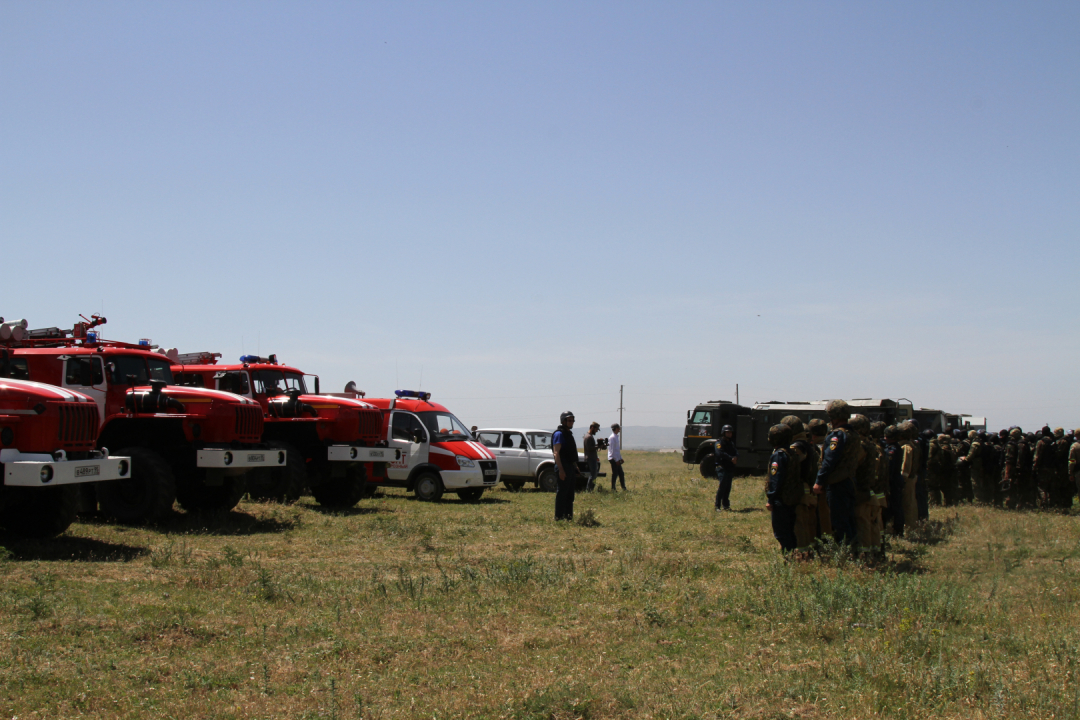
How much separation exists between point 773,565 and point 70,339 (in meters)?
10.4

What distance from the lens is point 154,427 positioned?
12.2m

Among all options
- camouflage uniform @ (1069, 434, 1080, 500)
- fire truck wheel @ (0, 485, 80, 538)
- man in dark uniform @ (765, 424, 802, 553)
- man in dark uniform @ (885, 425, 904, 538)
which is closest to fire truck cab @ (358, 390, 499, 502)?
fire truck wheel @ (0, 485, 80, 538)

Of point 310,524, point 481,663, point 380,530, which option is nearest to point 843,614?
point 481,663

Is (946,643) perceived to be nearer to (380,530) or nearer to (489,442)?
(380,530)

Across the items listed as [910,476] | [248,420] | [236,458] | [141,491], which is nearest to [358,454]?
[248,420]

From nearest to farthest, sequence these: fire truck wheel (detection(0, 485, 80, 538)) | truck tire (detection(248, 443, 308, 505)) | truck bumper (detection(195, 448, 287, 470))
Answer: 1. fire truck wheel (detection(0, 485, 80, 538))
2. truck bumper (detection(195, 448, 287, 470))
3. truck tire (detection(248, 443, 308, 505))

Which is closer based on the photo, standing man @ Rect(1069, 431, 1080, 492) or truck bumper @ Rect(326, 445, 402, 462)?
standing man @ Rect(1069, 431, 1080, 492)

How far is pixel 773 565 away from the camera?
846cm

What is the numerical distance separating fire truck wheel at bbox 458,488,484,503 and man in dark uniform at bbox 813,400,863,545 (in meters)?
10.1

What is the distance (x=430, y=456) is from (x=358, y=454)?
2878mm

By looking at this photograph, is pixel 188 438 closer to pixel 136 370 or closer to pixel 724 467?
pixel 136 370

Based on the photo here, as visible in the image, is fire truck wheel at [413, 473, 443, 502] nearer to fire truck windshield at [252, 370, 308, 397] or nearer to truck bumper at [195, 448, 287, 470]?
fire truck windshield at [252, 370, 308, 397]

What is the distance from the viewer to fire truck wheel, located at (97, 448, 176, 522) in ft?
36.8

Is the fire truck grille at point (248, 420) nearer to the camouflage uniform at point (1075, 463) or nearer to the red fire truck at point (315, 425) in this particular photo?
the red fire truck at point (315, 425)
